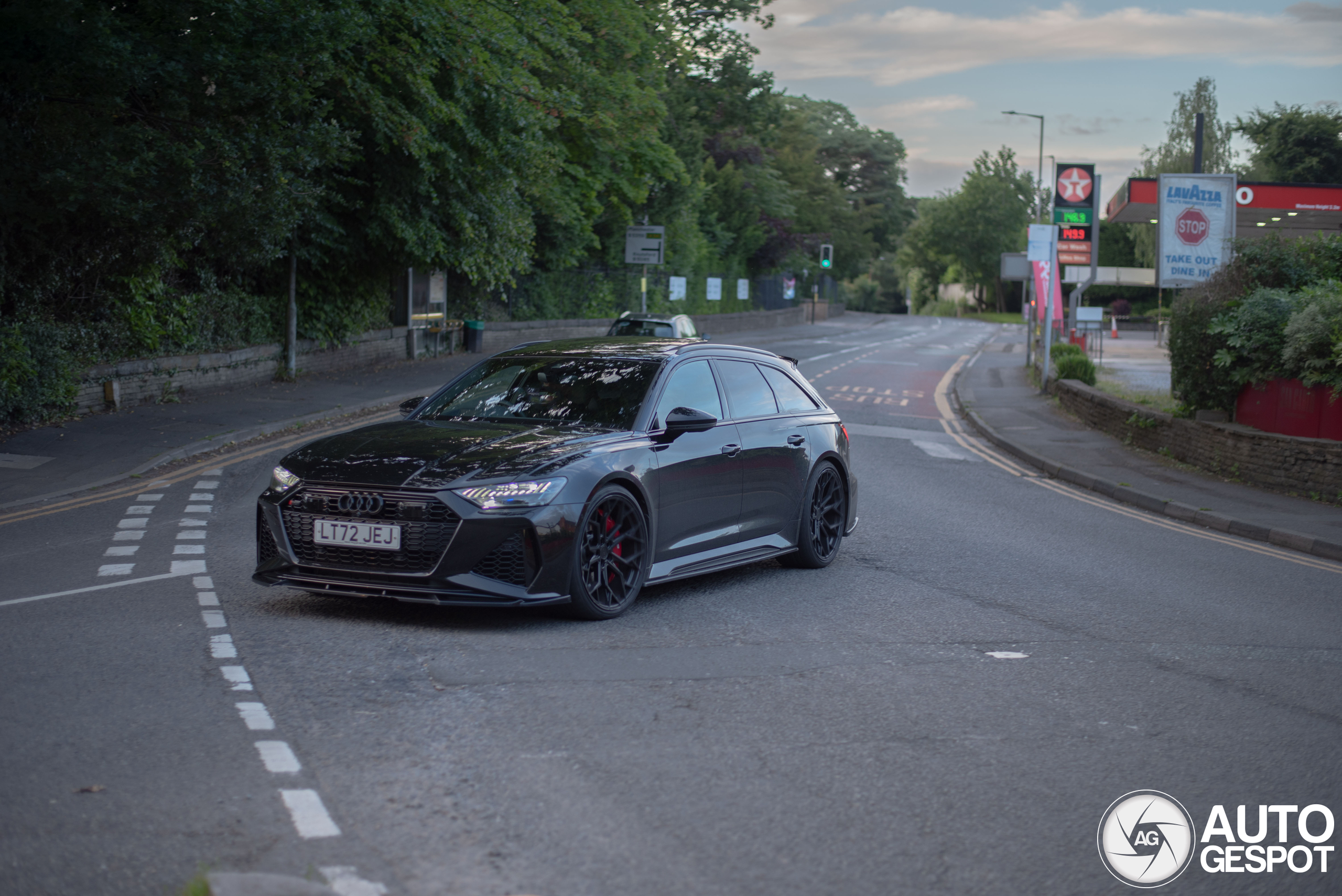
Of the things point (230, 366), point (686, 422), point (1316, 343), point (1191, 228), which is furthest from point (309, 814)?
point (1191, 228)

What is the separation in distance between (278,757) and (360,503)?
2108 mm

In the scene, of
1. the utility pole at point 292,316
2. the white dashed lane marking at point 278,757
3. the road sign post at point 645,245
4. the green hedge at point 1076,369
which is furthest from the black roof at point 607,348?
the road sign post at point 645,245

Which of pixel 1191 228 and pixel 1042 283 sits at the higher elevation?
pixel 1191 228

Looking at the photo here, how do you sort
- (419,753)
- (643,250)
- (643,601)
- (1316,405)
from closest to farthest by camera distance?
(419,753)
(643,601)
(1316,405)
(643,250)

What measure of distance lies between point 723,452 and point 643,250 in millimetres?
33344

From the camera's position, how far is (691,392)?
8008 mm

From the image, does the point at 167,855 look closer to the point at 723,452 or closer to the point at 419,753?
the point at 419,753

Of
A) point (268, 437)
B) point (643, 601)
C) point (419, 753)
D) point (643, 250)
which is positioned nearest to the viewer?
point (419, 753)

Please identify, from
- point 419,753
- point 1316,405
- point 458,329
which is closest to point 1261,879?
point 419,753

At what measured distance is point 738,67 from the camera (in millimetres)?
49844

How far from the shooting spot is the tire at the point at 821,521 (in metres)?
8.84

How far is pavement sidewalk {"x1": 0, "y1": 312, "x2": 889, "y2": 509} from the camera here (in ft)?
41.5

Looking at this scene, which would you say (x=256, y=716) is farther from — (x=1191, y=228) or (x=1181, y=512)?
(x=1191, y=228)

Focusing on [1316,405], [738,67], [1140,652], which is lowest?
[1140,652]
